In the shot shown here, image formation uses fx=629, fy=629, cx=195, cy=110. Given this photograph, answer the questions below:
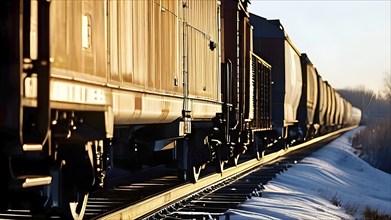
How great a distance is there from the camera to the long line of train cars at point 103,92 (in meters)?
4.79

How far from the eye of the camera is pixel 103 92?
6.36 m

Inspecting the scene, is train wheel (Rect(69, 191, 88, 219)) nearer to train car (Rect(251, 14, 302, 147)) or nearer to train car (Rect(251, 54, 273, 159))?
train car (Rect(251, 54, 273, 159))

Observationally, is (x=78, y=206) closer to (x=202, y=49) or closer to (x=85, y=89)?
(x=85, y=89)

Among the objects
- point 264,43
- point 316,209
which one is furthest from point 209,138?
point 264,43

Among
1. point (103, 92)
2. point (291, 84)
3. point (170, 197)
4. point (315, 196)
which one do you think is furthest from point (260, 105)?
point (103, 92)

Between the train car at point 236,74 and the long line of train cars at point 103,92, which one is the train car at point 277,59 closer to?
the train car at point 236,74

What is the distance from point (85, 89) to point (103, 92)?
20.2 inches

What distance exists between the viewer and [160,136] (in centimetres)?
956

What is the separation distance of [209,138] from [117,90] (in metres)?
6.83

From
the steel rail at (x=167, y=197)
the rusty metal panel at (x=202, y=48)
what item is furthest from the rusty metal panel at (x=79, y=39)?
the rusty metal panel at (x=202, y=48)

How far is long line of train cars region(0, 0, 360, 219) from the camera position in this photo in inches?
188

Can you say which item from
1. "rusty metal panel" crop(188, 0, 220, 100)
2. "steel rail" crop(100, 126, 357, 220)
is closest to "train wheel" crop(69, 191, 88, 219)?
"steel rail" crop(100, 126, 357, 220)

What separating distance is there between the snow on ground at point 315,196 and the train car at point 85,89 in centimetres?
202

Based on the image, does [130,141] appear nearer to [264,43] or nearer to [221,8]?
[221,8]
